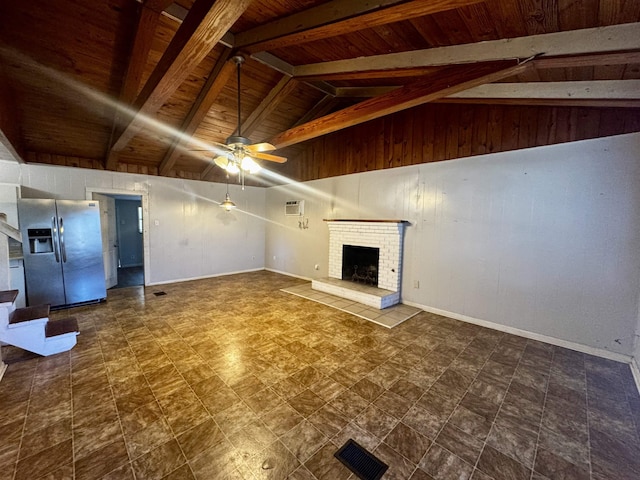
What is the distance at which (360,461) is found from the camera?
63.8 inches

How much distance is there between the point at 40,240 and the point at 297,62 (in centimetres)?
491

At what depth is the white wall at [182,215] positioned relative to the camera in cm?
468

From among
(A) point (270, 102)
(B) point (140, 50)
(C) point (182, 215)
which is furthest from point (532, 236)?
(C) point (182, 215)

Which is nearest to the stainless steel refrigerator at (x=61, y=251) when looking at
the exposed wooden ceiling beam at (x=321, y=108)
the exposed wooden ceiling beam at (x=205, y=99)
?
the exposed wooden ceiling beam at (x=205, y=99)

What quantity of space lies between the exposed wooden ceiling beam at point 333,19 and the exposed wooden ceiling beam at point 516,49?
0.72 meters

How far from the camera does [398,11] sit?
1.91 m

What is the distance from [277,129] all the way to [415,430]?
18.0 feet

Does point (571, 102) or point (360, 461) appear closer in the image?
point (360, 461)

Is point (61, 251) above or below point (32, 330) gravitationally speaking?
above

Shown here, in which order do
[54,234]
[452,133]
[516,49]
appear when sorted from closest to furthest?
1. [516,49]
2. [452,133]
3. [54,234]

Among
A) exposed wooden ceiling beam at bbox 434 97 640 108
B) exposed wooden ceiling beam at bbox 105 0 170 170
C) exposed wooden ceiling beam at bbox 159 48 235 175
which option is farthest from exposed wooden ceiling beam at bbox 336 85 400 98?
exposed wooden ceiling beam at bbox 105 0 170 170

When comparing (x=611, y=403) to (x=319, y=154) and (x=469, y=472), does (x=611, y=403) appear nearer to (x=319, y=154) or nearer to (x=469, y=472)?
(x=469, y=472)

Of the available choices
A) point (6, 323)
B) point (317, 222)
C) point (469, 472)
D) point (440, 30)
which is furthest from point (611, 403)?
point (6, 323)

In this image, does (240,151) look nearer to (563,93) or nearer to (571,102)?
(563,93)
